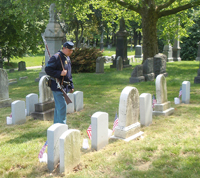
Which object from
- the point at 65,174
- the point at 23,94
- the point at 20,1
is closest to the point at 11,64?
the point at 20,1

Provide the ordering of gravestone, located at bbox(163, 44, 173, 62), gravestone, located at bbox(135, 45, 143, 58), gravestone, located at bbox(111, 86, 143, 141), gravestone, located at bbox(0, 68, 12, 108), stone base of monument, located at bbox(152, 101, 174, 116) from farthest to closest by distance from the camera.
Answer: gravestone, located at bbox(135, 45, 143, 58) < gravestone, located at bbox(163, 44, 173, 62) < gravestone, located at bbox(0, 68, 12, 108) < stone base of monument, located at bbox(152, 101, 174, 116) < gravestone, located at bbox(111, 86, 143, 141)

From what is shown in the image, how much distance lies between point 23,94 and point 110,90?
3745 mm

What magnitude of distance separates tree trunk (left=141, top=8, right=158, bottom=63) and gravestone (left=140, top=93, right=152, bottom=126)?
11320 millimetres

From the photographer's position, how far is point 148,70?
14.5 metres

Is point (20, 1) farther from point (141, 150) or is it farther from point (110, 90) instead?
point (141, 150)

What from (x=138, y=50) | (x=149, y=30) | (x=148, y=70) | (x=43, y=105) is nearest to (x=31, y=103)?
(x=43, y=105)

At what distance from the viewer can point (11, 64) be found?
3400 cm

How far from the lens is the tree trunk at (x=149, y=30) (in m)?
17.4

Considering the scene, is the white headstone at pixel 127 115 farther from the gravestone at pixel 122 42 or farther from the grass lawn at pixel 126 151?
the gravestone at pixel 122 42

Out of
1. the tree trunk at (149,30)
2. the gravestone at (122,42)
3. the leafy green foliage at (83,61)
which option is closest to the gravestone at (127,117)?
the tree trunk at (149,30)

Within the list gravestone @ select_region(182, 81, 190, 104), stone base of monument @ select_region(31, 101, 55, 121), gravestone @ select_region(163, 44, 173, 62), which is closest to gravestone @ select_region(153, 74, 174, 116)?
gravestone @ select_region(182, 81, 190, 104)

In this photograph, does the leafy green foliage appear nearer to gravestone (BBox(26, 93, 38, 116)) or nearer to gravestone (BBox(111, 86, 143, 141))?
gravestone (BBox(26, 93, 38, 116))

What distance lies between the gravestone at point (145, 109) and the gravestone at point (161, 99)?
785 millimetres

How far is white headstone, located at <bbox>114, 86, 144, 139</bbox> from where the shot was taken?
589 centimetres
